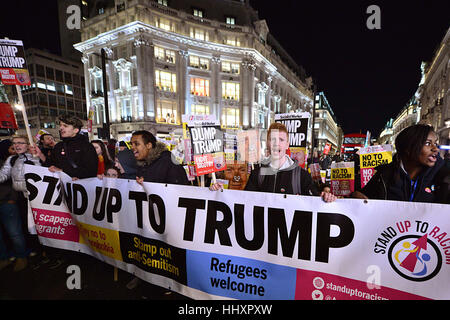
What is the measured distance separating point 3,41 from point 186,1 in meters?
35.0

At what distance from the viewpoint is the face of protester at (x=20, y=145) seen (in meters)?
3.59

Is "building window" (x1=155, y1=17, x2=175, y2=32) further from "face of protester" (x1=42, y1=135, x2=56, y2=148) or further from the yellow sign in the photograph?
the yellow sign

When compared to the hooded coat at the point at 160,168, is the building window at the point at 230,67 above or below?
above

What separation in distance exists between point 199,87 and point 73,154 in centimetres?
2905

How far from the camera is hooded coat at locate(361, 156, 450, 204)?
6.62 ft

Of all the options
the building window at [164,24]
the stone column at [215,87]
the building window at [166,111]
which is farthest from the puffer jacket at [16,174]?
the building window at [164,24]

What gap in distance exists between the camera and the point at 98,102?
29984 mm

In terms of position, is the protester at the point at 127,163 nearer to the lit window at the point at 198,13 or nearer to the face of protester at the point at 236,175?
the face of protester at the point at 236,175

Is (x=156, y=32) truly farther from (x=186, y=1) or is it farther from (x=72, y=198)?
(x=72, y=198)

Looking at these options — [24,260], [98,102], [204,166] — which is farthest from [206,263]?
→ [98,102]

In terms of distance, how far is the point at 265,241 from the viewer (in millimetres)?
2184

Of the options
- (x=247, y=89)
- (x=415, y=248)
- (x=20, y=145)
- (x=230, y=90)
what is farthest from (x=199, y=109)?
(x=415, y=248)

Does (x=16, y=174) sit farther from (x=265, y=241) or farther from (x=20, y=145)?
(x=265, y=241)

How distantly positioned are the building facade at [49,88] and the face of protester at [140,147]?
52.1 m
